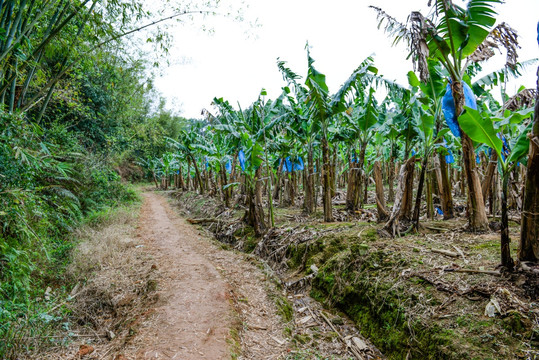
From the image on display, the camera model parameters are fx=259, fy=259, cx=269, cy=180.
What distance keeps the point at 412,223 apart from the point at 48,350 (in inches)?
217

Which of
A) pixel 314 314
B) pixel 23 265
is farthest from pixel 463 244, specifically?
pixel 23 265

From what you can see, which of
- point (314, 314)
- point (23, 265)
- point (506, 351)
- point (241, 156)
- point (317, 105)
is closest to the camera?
point (506, 351)

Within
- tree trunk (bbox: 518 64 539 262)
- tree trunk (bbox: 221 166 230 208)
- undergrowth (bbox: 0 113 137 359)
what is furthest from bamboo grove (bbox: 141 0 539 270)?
undergrowth (bbox: 0 113 137 359)

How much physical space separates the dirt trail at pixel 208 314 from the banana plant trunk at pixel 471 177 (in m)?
3.45

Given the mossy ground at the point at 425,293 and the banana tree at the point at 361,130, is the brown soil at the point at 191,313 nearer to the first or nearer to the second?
the mossy ground at the point at 425,293

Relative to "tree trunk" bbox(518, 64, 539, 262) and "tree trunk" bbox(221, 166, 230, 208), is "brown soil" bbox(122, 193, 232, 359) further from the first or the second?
"tree trunk" bbox(221, 166, 230, 208)

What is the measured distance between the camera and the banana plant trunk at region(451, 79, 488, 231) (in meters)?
3.48

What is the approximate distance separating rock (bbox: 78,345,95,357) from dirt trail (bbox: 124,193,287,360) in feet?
1.62

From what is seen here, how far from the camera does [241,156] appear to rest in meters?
8.45

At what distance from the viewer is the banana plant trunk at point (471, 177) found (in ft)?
11.4

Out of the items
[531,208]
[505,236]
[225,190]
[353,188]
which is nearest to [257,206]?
[353,188]

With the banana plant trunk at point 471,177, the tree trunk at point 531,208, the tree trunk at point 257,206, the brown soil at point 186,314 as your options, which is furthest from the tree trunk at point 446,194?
the brown soil at point 186,314

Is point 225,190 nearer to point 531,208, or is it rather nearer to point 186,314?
point 186,314

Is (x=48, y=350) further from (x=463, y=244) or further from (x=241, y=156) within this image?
(x=241, y=156)
